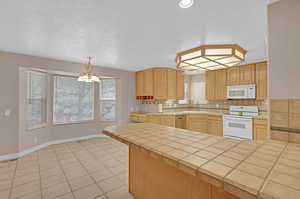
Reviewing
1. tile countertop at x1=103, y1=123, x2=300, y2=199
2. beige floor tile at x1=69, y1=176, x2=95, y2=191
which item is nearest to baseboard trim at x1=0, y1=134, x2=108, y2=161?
beige floor tile at x1=69, y1=176, x2=95, y2=191

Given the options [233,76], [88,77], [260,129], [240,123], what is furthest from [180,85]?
[88,77]

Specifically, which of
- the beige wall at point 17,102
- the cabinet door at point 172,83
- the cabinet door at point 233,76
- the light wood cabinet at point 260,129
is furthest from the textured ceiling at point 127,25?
the cabinet door at point 172,83

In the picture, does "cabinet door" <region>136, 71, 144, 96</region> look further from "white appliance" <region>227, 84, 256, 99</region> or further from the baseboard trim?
"white appliance" <region>227, 84, 256, 99</region>

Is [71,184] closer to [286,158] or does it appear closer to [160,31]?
[286,158]

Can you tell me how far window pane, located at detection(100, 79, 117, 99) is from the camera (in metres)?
4.86

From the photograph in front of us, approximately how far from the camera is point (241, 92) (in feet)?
12.8

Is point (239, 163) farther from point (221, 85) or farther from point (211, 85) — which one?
point (211, 85)

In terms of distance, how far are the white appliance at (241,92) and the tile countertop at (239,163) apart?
3101 millimetres

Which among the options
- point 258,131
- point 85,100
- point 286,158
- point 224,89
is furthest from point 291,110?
point 85,100

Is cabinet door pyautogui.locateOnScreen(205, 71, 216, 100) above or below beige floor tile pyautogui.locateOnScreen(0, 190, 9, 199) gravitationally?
above

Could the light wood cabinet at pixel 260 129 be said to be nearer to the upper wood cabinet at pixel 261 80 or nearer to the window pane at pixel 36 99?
the upper wood cabinet at pixel 261 80

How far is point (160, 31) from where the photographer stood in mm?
2084

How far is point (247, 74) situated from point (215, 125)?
1.77m

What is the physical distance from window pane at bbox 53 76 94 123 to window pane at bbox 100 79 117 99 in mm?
350
